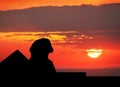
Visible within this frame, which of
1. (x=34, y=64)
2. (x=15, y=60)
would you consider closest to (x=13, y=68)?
(x=15, y=60)

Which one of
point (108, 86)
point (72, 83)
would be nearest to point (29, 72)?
point (72, 83)

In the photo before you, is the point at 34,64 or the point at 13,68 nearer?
the point at 13,68

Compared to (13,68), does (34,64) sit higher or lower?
higher

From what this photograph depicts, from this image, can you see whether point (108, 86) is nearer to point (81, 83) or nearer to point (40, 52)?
point (81, 83)

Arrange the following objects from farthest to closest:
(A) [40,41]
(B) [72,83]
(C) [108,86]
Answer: (C) [108,86]
(B) [72,83]
(A) [40,41]

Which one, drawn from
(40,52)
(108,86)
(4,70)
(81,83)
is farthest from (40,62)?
(108,86)

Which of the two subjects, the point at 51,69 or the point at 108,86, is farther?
the point at 108,86

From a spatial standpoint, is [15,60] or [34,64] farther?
[34,64]

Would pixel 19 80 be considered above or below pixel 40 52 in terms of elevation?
below

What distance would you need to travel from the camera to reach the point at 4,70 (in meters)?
7.99

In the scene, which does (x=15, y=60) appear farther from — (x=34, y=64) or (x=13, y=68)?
(x=34, y=64)

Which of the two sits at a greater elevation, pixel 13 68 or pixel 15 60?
pixel 15 60

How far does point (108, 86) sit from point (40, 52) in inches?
123

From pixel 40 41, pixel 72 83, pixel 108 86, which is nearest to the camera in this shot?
pixel 40 41
